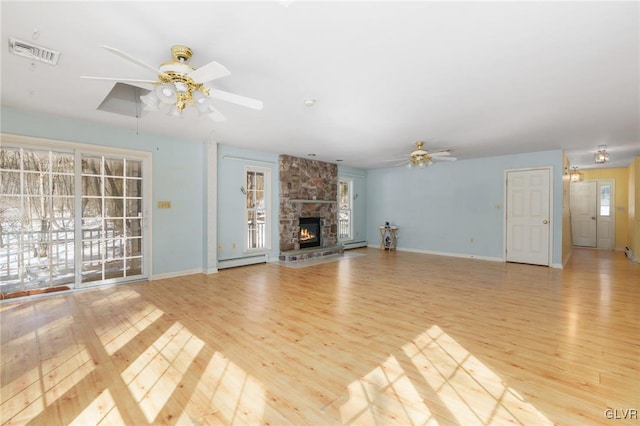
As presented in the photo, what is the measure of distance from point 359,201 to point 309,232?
2.34 m

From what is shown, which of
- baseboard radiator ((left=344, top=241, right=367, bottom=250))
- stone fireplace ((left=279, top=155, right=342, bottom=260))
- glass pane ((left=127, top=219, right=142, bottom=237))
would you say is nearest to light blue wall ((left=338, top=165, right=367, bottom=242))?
baseboard radiator ((left=344, top=241, right=367, bottom=250))

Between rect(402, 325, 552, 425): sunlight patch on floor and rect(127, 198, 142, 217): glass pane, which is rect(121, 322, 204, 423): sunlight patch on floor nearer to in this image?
rect(402, 325, 552, 425): sunlight patch on floor

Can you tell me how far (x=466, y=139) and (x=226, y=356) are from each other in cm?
513

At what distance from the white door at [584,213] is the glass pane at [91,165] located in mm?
12268

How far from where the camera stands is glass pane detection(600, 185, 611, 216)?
878 centimetres

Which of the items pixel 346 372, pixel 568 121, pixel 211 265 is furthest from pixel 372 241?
pixel 346 372

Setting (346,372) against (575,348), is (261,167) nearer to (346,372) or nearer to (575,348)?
(346,372)

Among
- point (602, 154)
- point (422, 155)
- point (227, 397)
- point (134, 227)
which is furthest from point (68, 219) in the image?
point (602, 154)

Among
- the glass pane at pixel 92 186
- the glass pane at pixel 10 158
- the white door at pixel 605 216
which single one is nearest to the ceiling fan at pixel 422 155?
the glass pane at pixel 92 186

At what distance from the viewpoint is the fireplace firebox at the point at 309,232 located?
7.74 m

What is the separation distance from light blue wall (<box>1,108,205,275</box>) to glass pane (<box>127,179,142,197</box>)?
23 centimetres

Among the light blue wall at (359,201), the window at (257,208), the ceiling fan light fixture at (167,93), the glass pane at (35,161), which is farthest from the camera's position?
the light blue wall at (359,201)

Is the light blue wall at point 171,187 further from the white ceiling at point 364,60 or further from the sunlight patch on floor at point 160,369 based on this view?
the sunlight patch on floor at point 160,369

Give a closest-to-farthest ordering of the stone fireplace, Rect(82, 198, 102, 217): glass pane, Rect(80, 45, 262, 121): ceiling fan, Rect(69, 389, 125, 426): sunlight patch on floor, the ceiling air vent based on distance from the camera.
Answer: Rect(69, 389, 125, 426): sunlight patch on floor, Rect(80, 45, 262, 121): ceiling fan, the ceiling air vent, Rect(82, 198, 102, 217): glass pane, the stone fireplace
